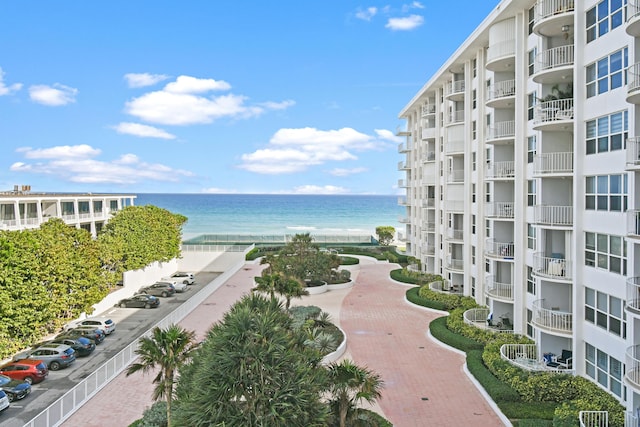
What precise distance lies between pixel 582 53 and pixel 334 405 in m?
14.8

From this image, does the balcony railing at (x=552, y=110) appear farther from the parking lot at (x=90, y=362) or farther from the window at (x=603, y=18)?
the parking lot at (x=90, y=362)

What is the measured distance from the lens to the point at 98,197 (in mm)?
57781

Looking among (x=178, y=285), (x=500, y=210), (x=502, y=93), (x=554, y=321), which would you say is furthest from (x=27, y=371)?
(x=502, y=93)

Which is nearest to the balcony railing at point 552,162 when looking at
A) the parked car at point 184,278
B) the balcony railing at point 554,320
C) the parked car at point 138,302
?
the balcony railing at point 554,320

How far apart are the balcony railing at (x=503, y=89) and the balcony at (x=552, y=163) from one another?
582 centimetres

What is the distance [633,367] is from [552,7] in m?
13.5

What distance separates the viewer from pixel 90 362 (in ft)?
81.7

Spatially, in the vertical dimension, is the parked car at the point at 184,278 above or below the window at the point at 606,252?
below

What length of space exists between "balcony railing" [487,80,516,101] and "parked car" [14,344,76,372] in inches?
928

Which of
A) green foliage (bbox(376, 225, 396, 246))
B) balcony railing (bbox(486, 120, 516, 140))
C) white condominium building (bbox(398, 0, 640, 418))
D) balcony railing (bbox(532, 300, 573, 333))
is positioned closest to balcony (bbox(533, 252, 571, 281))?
white condominium building (bbox(398, 0, 640, 418))

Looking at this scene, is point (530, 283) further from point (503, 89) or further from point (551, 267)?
point (503, 89)

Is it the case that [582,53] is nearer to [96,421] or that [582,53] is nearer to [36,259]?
[96,421]

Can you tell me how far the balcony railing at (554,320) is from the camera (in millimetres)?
20109

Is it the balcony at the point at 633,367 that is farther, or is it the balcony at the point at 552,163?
the balcony at the point at 552,163
